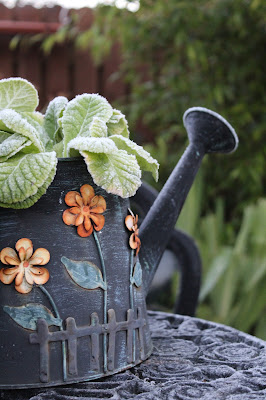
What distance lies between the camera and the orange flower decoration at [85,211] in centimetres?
61

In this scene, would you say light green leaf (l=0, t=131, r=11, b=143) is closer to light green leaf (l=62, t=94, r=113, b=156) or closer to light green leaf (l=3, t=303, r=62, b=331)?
light green leaf (l=62, t=94, r=113, b=156)

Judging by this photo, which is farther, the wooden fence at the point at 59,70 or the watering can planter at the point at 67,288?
the wooden fence at the point at 59,70

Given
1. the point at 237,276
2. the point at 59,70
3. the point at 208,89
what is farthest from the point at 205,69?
the point at 237,276

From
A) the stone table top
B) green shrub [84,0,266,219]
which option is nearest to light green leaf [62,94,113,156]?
the stone table top

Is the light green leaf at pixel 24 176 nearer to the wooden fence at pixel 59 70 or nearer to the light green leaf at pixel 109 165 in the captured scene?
the light green leaf at pixel 109 165

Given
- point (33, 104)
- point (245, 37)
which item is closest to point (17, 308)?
point (33, 104)

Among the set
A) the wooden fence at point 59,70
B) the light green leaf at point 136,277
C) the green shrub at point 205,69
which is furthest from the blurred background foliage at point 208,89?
the light green leaf at point 136,277

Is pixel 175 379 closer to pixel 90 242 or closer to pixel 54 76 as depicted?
pixel 90 242

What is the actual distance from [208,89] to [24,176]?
204 centimetres

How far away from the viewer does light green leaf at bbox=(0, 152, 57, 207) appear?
56 cm

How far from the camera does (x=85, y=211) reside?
614mm

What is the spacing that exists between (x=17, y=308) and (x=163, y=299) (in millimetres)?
1833

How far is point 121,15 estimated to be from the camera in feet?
8.03

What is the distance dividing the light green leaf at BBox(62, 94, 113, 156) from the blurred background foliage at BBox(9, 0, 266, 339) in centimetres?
150
